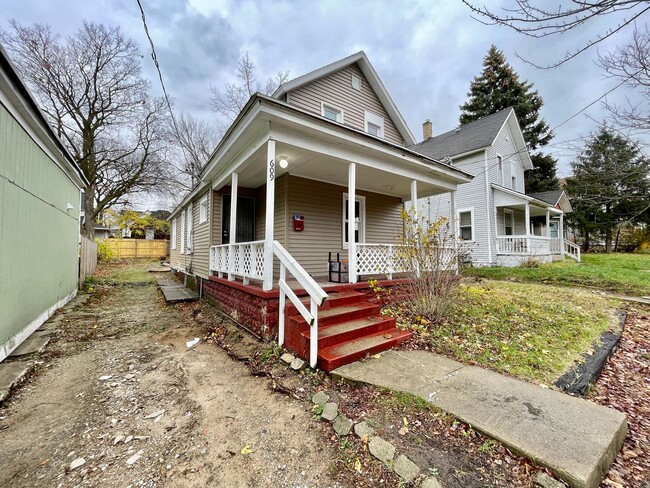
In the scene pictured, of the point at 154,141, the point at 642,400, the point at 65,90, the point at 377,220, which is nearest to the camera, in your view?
the point at 642,400

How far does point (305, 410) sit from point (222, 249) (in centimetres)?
462

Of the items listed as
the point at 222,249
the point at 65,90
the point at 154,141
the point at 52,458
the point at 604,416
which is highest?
the point at 65,90

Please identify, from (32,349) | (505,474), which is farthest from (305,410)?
(32,349)

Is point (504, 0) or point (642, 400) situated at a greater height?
point (504, 0)

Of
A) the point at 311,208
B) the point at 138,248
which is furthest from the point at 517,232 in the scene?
the point at 138,248

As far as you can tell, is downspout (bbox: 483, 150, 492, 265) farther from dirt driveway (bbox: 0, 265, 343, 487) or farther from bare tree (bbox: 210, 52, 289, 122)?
bare tree (bbox: 210, 52, 289, 122)

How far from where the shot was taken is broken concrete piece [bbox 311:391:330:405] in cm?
275

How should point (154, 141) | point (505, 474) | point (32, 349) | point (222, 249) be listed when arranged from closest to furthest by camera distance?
point (505, 474) < point (32, 349) < point (222, 249) < point (154, 141)

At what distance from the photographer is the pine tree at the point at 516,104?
2244 centimetres

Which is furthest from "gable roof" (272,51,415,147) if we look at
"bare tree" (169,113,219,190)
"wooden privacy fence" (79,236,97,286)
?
"bare tree" (169,113,219,190)

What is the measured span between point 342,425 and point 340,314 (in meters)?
1.89

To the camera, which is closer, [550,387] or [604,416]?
[604,416]

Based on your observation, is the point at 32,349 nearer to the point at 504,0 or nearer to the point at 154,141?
the point at 504,0

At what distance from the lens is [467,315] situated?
5.20 meters
